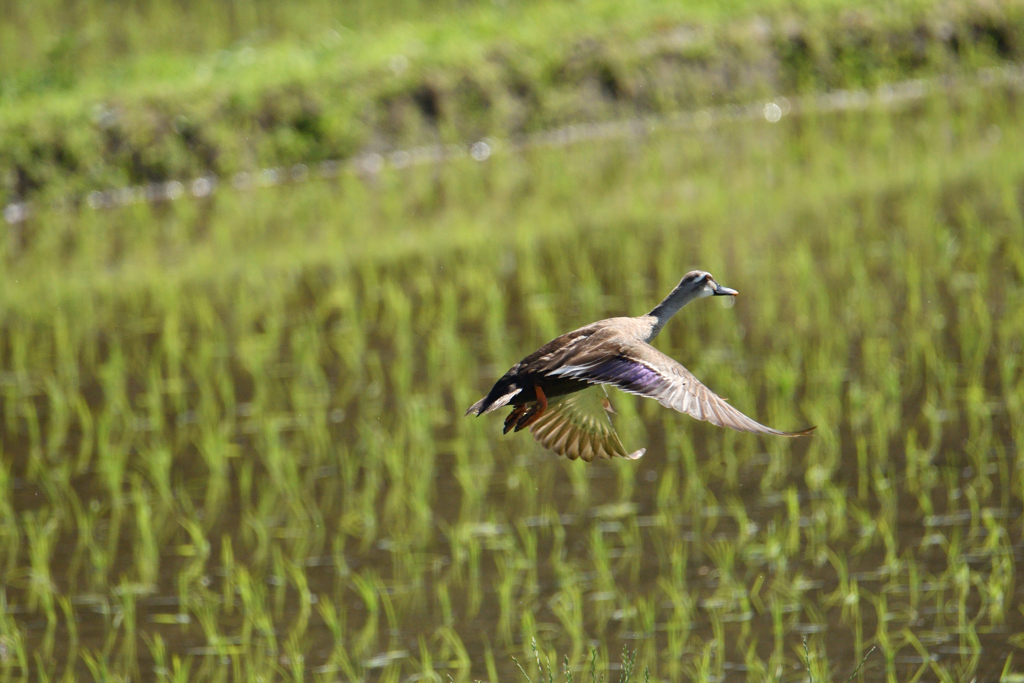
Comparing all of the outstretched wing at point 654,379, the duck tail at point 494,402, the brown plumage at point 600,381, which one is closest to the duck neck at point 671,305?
the brown plumage at point 600,381

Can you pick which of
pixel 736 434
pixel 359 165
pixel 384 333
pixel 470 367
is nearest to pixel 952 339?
pixel 736 434

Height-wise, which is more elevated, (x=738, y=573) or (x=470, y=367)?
(x=470, y=367)

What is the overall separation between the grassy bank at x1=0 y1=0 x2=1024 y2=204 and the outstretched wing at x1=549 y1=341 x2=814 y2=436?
8.50 meters

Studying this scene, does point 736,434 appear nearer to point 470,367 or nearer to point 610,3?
point 470,367

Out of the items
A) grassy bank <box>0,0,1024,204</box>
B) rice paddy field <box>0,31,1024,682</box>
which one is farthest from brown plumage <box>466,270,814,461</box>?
grassy bank <box>0,0,1024,204</box>

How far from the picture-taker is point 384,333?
286 inches

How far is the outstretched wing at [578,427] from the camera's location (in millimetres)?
3438

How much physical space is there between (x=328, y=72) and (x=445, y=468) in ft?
22.7

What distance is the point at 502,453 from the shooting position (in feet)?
18.9

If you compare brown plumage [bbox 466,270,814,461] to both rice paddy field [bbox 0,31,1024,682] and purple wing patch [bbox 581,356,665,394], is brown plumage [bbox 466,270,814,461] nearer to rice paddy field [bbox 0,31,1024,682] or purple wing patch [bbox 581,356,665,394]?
purple wing patch [bbox 581,356,665,394]

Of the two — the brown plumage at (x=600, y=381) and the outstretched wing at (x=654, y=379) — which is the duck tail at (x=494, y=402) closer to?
the brown plumage at (x=600, y=381)

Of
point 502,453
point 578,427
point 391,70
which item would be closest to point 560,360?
point 578,427

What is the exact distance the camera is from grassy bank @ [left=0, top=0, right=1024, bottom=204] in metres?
11.0

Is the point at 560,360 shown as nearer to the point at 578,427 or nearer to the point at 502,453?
the point at 578,427
